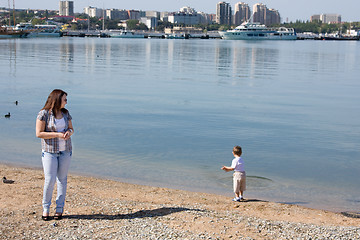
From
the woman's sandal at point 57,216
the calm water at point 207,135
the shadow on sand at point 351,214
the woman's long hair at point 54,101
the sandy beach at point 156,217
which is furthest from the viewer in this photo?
the calm water at point 207,135

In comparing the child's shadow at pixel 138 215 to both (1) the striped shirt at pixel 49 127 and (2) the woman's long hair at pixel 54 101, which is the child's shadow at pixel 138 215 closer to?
(1) the striped shirt at pixel 49 127

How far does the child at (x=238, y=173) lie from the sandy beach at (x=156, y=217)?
0.23 metres

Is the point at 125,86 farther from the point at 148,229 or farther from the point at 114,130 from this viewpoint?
the point at 148,229

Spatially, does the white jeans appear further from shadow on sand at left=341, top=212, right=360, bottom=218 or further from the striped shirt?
shadow on sand at left=341, top=212, right=360, bottom=218

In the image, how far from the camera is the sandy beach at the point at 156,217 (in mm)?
7504

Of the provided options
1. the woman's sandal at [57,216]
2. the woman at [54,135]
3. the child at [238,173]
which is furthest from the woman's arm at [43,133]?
the child at [238,173]

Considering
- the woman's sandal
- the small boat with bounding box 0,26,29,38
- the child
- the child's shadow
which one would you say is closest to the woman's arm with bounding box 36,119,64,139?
the woman's sandal

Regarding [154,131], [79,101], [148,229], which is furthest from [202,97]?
[148,229]

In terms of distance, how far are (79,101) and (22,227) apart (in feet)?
60.0

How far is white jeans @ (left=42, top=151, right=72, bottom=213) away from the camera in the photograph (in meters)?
7.54

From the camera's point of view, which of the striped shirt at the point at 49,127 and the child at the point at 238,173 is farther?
the child at the point at 238,173

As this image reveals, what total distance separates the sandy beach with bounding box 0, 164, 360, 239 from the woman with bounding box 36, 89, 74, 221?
713mm

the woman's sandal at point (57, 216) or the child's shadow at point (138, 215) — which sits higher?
the woman's sandal at point (57, 216)

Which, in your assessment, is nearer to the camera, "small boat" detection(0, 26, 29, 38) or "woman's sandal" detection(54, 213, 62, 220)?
"woman's sandal" detection(54, 213, 62, 220)
